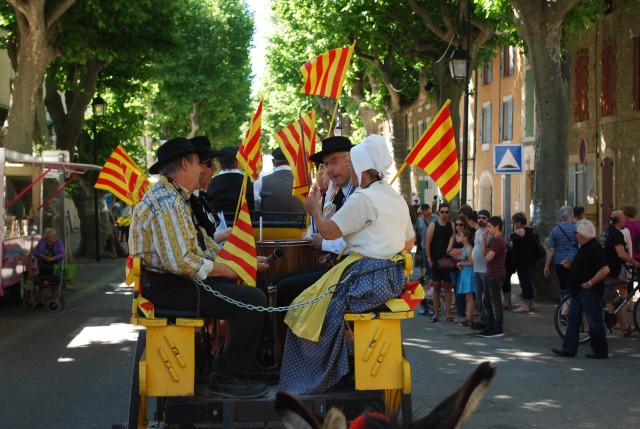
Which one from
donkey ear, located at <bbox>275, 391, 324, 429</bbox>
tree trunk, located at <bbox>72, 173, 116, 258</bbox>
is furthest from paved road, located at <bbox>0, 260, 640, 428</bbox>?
tree trunk, located at <bbox>72, 173, 116, 258</bbox>

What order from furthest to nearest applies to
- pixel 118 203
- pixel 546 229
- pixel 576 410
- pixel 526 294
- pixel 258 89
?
pixel 258 89 < pixel 118 203 < pixel 546 229 < pixel 526 294 < pixel 576 410

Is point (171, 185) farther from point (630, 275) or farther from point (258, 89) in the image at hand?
point (258, 89)

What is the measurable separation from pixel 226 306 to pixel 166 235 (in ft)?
1.87

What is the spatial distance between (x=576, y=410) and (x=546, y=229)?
1048cm

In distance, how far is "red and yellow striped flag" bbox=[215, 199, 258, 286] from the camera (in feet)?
22.8

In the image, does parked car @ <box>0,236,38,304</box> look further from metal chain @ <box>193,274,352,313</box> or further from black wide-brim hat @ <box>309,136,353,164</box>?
metal chain @ <box>193,274,352,313</box>

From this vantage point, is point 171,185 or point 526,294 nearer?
point 171,185

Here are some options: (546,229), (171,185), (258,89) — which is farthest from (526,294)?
(258,89)

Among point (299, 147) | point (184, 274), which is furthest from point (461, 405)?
point (299, 147)

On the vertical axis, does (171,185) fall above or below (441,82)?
below

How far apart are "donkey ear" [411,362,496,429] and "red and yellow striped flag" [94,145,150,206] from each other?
9343mm

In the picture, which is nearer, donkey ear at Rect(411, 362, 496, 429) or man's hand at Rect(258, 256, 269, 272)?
donkey ear at Rect(411, 362, 496, 429)

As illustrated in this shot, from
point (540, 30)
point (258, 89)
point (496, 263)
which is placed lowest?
point (496, 263)

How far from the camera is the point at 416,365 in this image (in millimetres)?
12523
